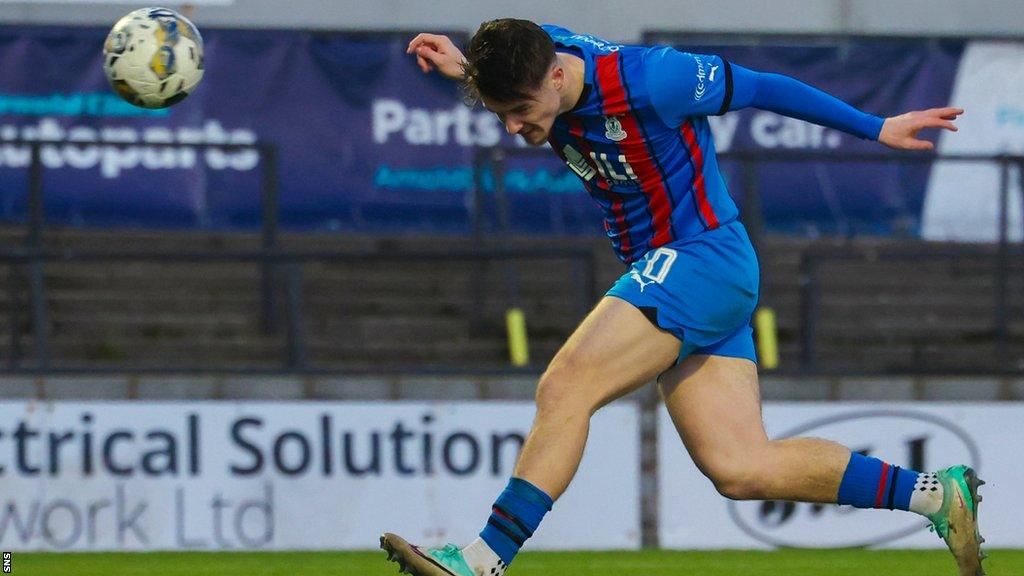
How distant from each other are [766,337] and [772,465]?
532 centimetres

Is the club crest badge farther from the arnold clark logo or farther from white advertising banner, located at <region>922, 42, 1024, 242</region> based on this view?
white advertising banner, located at <region>922, 42, 1024, 242</region>

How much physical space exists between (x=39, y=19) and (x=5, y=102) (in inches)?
42.6

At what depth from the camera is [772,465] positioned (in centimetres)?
612

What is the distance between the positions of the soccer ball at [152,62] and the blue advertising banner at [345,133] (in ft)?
14.5

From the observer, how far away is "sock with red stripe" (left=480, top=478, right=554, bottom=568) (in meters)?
5.78

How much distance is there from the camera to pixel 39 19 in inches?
583

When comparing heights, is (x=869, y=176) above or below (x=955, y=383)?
above

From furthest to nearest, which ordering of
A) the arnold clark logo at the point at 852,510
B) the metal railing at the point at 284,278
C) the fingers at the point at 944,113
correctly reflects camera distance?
the metal railing at the point at 284,278, the arnold clark logo at the point at 852,510, the fingers at the point at 944,113

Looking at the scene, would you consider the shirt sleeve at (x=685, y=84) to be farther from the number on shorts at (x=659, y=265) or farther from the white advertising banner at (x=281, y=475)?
the white advertising banner at (x=281, y=475)

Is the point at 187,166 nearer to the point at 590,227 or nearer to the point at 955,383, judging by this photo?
the point at 590,227

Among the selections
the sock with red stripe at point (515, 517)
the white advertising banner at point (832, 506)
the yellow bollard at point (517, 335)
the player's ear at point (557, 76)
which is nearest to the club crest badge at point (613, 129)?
the player's ear at point (557, 76)

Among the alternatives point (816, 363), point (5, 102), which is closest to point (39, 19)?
point (5, 102)

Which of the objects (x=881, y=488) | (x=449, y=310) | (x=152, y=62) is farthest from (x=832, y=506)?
(x=152, y=62)

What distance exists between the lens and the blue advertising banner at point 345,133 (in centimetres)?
1303
